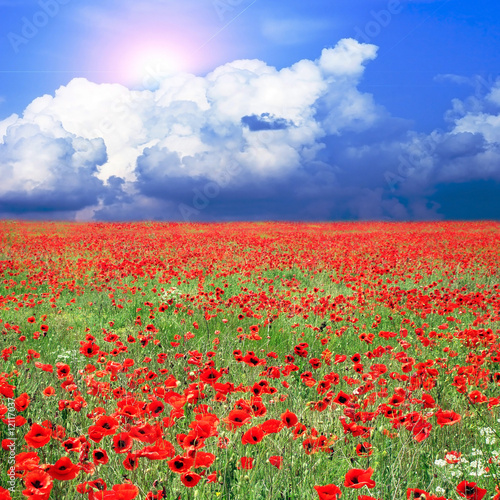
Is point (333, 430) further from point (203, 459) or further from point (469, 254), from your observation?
point (469, 254)

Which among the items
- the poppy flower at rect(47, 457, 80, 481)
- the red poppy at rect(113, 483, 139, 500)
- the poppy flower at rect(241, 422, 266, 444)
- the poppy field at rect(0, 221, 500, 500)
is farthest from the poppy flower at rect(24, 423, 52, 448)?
the poppy flower at rect(241, 422, 266, 444)

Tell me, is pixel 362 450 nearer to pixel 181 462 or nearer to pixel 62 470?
pixel 181 462

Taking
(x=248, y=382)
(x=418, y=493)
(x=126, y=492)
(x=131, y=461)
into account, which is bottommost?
(x=248, y=382)

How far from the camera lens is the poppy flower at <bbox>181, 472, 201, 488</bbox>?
65.6 inches

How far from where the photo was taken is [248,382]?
4344mm

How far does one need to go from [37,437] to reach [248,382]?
2662mm

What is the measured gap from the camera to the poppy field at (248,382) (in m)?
2.27

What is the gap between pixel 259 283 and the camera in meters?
10.3

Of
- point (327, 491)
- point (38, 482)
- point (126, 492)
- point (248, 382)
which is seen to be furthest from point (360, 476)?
point (248, 382)

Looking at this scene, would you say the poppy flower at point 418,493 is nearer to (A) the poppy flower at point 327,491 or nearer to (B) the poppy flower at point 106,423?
(A) the poppy flower at point 327,491

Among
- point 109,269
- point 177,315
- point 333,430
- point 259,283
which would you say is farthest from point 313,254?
point 333,430

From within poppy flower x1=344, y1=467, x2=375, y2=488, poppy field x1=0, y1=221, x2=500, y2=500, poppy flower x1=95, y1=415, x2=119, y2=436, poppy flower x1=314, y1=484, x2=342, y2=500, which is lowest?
poppy field x1=0, y1=221, x2=500, y2=500

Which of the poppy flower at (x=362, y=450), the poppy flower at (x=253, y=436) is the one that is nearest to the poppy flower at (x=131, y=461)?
the poppy flower at (x=253, y=436)

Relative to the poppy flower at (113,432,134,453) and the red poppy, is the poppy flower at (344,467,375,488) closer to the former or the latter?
the red poppy
